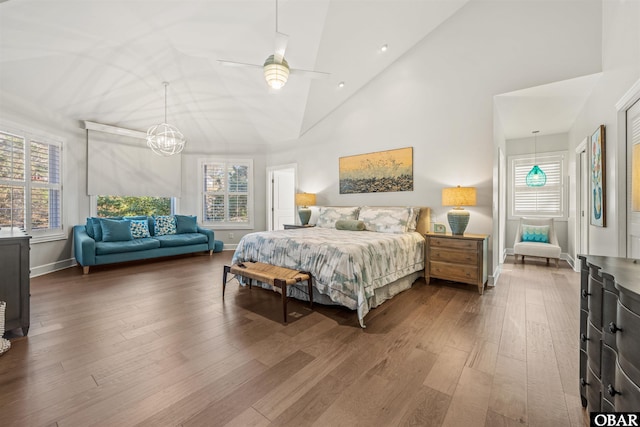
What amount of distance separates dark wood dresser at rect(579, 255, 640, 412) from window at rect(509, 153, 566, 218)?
524 centimetres

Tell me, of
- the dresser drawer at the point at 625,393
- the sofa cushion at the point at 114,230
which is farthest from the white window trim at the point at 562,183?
the sofa cushion at the point at 114,230

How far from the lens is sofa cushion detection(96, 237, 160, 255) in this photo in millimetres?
4598

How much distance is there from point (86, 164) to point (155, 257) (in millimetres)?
2147

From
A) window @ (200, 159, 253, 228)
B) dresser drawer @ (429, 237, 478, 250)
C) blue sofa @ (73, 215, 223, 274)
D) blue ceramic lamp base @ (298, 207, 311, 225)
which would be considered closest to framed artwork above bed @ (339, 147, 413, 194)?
blue ceramic lamp base @ (298, 207, 311, 225)

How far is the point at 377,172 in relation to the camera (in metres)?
4.94

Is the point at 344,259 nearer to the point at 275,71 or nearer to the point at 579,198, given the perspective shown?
the point at 275,71

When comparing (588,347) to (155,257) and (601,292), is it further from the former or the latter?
(155,257)

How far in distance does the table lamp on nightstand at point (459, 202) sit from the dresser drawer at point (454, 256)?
0.99ft

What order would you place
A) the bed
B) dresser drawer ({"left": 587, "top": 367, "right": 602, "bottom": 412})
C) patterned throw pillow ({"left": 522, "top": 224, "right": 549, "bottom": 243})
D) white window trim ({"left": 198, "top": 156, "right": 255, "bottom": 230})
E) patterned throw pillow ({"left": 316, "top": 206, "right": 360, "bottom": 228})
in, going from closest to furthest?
dresser drawer ({"left": 587, "top": 367, "right": 602, "bottom": 412}), the bed, patterned throw pillow ({"left": 316, "top": 206, "right": 360, "bottom": 228}), patterned throw pillow ({"left": 522, "top": 224, "right": 549, "bottom": 243}), white window trim ({"left": 198, "top": 156, "right": 255, "bottom": 230})

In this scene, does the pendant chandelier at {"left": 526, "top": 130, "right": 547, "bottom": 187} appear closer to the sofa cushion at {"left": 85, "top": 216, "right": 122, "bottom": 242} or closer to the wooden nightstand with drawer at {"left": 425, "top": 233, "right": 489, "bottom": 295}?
the wooden nightstand with drawer at {"left": 425, "top": 233, "right": 489, "bottom": 295}

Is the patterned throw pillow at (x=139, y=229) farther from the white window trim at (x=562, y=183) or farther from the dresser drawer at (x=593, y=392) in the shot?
the white window trim at (x=562, y=183)

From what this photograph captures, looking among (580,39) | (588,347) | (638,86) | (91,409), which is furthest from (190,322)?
(580,39)

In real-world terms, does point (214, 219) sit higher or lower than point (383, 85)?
lower

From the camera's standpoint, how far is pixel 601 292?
1311 mm
